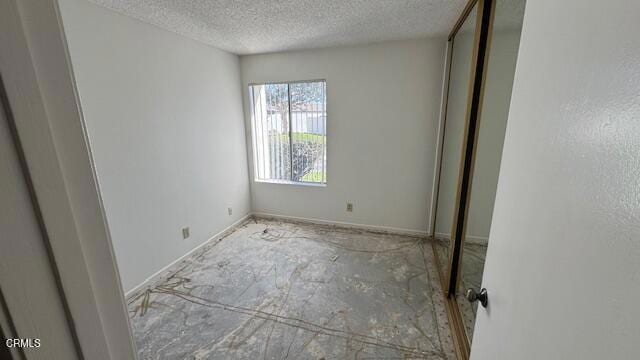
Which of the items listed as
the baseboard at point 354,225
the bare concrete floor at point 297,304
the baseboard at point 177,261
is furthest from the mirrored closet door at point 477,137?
the baseboard at point 177,261

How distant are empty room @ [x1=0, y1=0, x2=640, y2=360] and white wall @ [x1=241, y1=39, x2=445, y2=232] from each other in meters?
0.03

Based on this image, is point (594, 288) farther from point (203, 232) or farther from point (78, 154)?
point (203, 232)

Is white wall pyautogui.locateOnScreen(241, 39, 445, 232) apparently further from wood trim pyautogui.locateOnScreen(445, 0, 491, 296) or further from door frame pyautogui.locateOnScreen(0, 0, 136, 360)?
door frame pyautogui.locateOnScreen(0, 0, 136, 360)

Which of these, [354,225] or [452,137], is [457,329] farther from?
[354,225]

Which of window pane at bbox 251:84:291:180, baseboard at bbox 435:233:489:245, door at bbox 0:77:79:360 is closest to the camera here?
door at bbox 0:77:79:360

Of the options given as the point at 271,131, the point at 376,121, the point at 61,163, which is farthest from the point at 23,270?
the point at 271,131

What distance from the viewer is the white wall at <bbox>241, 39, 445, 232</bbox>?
9.45ft

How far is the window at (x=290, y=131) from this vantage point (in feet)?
11.0

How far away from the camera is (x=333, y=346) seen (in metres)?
1.69

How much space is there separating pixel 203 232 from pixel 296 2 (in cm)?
255

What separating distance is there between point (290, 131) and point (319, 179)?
30.9 inches

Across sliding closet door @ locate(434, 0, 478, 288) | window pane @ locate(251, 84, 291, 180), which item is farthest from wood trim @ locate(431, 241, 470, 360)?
window pane @ locate(251, 84, 291, 180)

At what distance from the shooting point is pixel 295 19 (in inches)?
86.0

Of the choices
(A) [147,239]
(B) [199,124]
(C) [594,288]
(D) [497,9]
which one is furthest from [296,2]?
(A) [147,239]
